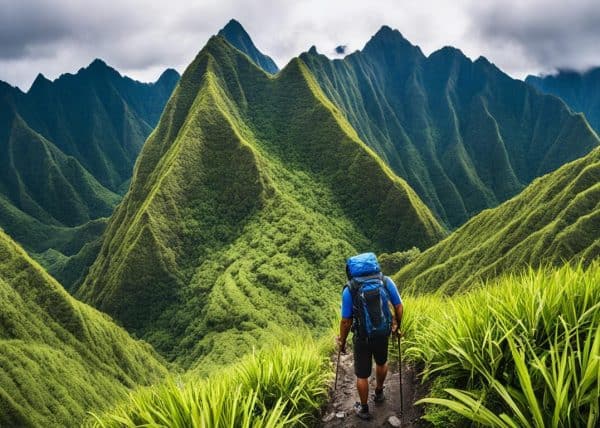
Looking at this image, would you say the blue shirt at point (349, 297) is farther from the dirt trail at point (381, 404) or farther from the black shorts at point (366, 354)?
the dirt trail at point (381, 404)

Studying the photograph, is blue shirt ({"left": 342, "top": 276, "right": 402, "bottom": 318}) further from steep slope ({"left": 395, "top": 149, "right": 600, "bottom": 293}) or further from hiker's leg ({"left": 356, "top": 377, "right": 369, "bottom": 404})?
steep slope ({"left": 395, "top": 149, "right": 600, "bottom": 293})

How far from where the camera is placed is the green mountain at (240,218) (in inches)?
3152

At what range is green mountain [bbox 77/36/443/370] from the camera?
8006 cm

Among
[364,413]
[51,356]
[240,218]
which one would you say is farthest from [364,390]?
[240,218]

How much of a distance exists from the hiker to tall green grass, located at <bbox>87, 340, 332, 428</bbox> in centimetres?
90

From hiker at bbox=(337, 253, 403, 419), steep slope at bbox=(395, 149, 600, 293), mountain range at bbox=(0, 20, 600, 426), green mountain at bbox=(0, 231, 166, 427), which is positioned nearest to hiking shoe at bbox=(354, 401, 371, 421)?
hiker at bbox=(337, 253, 403, 419)

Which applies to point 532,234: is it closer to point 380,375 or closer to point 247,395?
point 380,375

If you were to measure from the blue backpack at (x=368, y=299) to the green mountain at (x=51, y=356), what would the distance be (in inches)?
1181

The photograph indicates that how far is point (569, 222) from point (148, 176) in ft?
345

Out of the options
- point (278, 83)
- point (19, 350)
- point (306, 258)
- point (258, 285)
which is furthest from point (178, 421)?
point (278, 83)

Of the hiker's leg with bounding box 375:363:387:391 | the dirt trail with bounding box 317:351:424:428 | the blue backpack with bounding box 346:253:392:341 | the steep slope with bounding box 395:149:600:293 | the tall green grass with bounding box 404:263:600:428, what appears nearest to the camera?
the tall green grass with bounding box 404:263:600:428

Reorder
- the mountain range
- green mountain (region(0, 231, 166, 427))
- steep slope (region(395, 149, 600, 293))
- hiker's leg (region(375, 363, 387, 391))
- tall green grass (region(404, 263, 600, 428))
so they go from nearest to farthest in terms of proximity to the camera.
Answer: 1. tall green grass (region(404, 263, 600, 428))
2. hiker's leg (region(375, 363, 387, 391))
3. green mountain (region(0, 231, 166, 427))
4. steep slope (region(395, 149, 600, 293))
5. the mountain range

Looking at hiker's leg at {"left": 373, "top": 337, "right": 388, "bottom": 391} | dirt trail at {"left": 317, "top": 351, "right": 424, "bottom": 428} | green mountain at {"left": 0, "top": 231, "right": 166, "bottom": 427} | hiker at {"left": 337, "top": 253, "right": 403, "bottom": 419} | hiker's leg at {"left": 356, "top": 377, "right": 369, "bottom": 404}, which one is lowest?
green mountain at {"left": 0, "top": 231, "right": 166, "bottom": 427}

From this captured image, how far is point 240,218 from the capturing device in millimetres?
103625
